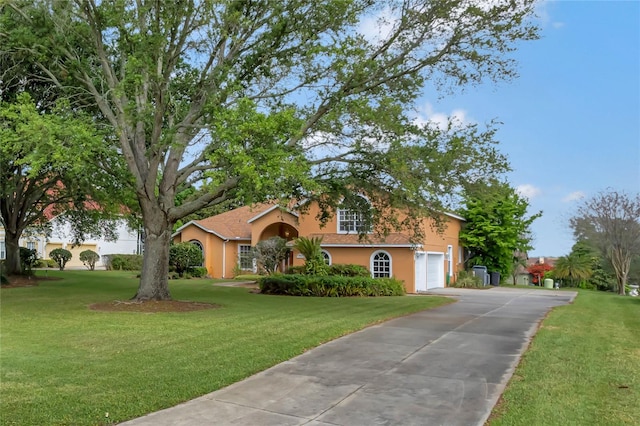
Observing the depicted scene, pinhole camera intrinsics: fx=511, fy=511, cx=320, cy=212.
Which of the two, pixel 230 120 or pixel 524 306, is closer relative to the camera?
pixel 230 120

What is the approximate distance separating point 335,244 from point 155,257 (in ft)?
40.6

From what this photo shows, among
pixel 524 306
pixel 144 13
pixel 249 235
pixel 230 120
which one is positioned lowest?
pixel 524 306

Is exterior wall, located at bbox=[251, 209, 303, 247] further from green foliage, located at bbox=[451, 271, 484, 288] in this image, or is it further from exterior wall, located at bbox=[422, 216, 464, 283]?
green foliage, located at bbox=[451, 271, 484, 288]

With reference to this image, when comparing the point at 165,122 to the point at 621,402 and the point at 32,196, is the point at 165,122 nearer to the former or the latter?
the point at 32,196

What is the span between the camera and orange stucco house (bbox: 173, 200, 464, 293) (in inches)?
1005

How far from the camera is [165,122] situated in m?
17.7

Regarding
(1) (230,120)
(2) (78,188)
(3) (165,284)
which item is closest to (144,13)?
(1) (230,120)

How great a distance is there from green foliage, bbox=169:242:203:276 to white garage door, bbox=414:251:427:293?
13596mm

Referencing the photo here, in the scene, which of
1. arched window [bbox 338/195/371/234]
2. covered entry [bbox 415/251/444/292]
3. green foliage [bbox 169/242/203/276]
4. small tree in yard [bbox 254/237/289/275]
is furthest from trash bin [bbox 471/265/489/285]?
green foliage [bbox 169/242/203/276]

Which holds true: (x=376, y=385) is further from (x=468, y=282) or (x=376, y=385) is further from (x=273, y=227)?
(x=468, y=282)

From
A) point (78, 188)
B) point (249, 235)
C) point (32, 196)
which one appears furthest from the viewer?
point (249, 235)

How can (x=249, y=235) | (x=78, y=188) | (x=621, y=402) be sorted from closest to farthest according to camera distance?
(x=621, y=402) < (x=78, y=188) < (x=249, y=235)

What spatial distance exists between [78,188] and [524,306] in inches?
733

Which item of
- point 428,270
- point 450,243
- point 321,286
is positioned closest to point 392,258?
point 428,270
